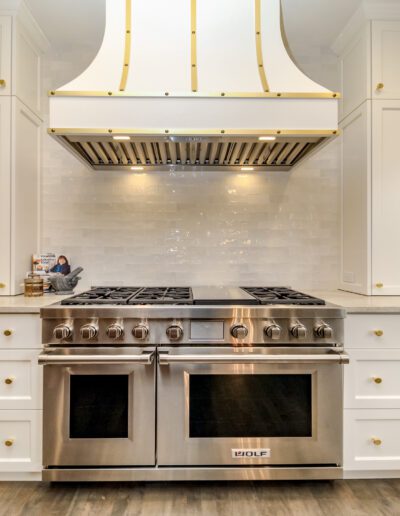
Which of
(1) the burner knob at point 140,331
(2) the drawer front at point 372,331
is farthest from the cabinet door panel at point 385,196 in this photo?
(1) the burner knob at point 140,331

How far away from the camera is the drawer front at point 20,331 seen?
5.84 ft

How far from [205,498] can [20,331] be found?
46.9 inches

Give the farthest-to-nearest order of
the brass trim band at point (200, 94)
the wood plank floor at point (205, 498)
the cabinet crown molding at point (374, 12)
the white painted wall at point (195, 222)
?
the white painted wall at point (195, 222), the cabinet crown molding at point (374, 12), the brass trim band at point (200, 94), the wood plank floor at point (205, 498)

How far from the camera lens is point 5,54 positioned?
2.14 m

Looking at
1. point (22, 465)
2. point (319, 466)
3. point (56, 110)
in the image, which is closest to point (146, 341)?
point (22, 465)

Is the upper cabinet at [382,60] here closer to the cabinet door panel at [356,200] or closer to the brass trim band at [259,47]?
the cabinet door panel at [356,200]

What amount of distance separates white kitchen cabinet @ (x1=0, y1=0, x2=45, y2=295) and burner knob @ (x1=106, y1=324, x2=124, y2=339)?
825 mm

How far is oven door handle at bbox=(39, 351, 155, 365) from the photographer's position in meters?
1.69

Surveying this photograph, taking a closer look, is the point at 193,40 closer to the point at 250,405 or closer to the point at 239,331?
the point at 239,331

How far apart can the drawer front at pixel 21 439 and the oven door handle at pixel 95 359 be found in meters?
0.30

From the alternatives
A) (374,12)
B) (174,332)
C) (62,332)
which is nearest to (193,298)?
(174,332)

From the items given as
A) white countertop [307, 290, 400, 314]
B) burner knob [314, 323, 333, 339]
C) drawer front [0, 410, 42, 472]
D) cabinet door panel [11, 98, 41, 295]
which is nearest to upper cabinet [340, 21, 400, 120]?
white countertop [307, 290, 400, 314]

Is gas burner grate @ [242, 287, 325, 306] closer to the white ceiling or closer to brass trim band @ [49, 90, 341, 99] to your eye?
brass trim band @ [49, 90, 341, 99]

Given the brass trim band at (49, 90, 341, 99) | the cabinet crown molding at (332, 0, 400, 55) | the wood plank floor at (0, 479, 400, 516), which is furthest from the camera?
the cabinet crown molding at (332, 0, 400, 55)
